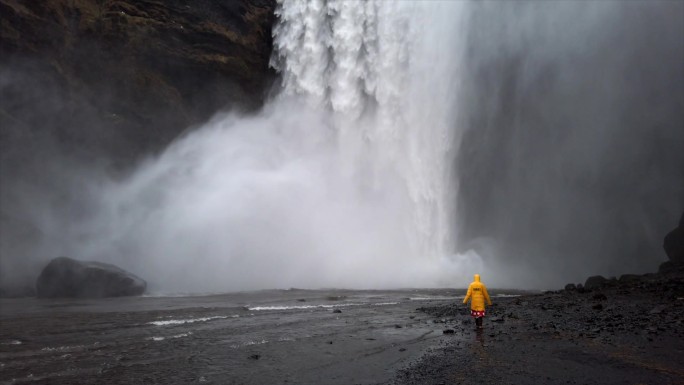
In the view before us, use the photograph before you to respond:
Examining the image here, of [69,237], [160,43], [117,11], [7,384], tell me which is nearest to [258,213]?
[69,237]

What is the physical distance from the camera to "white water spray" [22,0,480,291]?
2572 centimetres

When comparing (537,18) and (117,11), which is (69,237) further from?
(537,18)

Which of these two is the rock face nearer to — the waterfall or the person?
the waterfall

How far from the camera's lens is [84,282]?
19016 millimetres

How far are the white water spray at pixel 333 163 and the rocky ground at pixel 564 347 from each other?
14.5 m

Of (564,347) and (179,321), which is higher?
(179,321)

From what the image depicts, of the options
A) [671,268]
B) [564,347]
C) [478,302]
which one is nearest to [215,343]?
[478,302]

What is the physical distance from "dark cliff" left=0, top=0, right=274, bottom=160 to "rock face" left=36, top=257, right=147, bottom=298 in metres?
10.3

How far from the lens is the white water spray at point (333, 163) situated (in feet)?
84.4

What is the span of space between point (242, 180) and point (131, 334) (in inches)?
731

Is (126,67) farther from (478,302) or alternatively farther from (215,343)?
(478,302)

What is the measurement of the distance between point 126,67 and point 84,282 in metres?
15.2

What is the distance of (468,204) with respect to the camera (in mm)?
34969

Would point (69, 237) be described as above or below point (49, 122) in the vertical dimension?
below
